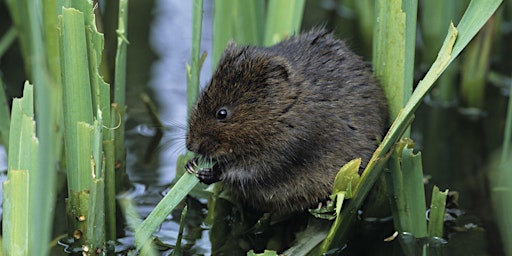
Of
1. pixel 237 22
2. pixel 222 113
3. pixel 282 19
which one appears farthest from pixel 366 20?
pixel 222 113

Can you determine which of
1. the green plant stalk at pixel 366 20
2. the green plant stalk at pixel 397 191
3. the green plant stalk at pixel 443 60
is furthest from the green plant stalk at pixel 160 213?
the green plant stalk at pixel 366 20

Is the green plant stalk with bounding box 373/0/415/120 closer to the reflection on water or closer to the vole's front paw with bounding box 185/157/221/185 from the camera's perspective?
the vole's front paw with bounding box 185/157/221/185

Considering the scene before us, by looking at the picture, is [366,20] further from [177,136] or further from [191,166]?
[191,166]

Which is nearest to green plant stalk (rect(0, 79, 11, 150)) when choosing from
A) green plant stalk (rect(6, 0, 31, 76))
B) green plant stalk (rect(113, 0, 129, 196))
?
green plant stalk (rect(113, 0, 129, 196))

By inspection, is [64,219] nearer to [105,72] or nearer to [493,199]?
[105,72]

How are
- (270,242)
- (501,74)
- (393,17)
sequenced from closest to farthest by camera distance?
(393,17)
(270,242)
(501,74)

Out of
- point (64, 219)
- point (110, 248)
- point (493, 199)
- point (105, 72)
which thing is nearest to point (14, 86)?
point (105, 72)

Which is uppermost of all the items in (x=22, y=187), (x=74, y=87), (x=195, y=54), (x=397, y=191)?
(x=195, y=54)

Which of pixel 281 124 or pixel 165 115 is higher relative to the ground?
pixel 281 124
